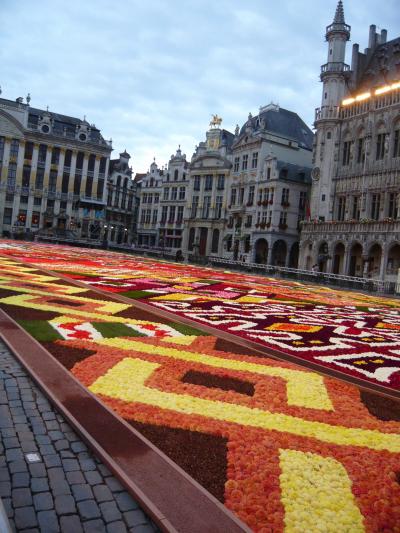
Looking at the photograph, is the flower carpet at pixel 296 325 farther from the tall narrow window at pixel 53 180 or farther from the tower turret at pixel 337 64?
the tall narrow window at pixel 53 180

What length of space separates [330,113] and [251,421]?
158ft

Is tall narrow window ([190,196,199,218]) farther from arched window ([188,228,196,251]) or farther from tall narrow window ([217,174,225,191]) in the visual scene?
tall narrow window ([217,174,225,191])

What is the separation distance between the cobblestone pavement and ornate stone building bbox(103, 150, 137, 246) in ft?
253

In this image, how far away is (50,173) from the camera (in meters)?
73.1

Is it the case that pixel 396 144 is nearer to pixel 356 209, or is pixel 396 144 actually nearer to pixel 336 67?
pixel 356 209

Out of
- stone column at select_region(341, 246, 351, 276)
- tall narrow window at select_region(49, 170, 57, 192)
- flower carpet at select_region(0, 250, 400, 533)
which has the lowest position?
flower carpet at select_region(0, 250, 400, 533)

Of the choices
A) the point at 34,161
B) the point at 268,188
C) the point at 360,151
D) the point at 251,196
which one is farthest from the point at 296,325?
the point at 34,161

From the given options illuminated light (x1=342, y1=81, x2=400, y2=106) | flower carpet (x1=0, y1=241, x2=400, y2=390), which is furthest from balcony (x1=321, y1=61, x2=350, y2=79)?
flower carpet (x1=0, y1=241, x2=400, y2=390)

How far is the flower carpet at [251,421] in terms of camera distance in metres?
3.34

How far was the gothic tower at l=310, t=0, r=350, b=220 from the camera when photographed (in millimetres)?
47344

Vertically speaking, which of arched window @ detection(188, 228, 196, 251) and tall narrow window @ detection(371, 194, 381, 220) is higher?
tall narrow window @ detection(371, 194, 381, 220)

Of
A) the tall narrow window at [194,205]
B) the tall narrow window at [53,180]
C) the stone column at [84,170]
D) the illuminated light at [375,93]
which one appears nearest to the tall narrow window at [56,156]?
the tall narrow window at [53,180]

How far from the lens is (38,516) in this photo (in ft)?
10.0

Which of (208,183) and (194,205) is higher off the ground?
(208,183)
